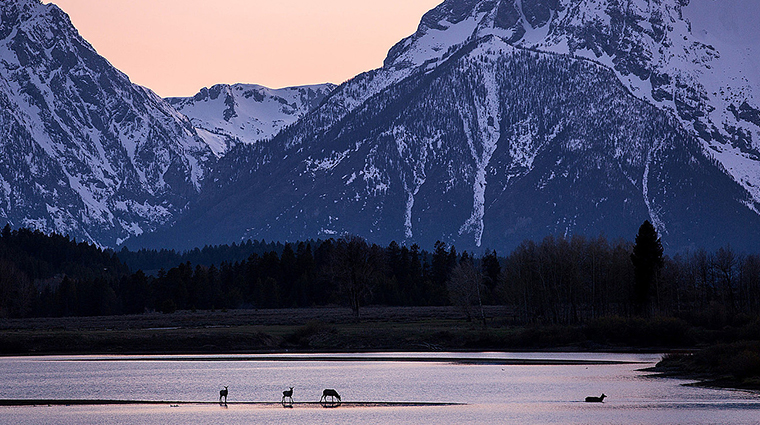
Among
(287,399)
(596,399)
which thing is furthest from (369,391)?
(596,399)

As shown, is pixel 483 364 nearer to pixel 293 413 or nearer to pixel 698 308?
pixel 293 413

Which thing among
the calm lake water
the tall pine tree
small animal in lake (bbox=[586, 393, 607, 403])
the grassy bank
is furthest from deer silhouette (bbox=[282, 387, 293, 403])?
the tall pine tree

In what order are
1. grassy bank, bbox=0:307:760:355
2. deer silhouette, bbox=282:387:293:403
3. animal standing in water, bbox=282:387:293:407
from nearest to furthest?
animal standing in water, bbox=282:387:293:407 → deer silhouette, bbox=282:387:293:403 → grassy bank, bbox=0:307:760:355

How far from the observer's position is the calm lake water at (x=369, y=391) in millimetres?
58375

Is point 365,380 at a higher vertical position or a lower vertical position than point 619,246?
lower

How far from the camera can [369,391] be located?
71.8m

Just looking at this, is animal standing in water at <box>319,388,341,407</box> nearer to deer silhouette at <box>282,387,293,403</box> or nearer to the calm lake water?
the calm lake water

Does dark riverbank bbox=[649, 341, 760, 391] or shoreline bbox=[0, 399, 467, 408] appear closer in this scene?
shoreline bbox=[0, 399, 467, 408]

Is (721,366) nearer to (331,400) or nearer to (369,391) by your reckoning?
(369,391)

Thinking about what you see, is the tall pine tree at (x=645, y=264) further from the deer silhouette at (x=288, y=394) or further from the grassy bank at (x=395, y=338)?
the deer silhouette at (x=288, y=394)

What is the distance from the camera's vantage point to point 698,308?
14188 cm

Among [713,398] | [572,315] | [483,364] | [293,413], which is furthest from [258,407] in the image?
[572,315]

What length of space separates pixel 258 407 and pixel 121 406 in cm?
896

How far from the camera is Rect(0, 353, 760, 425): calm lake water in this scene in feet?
192
